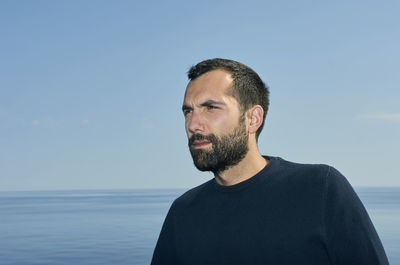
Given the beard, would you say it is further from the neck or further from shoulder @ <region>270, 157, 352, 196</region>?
shoulder @ <region>270, 157, 352, 196</region>

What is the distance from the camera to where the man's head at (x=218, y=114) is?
3389 millimetres

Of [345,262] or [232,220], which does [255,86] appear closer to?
[232,220]

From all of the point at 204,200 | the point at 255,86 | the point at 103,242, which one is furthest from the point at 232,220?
the point at 103,242

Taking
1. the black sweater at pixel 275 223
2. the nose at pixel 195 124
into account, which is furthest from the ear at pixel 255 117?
the nose at pixel 195 124

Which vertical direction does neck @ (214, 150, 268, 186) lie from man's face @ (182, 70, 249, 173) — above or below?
below

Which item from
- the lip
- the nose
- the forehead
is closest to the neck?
the lip

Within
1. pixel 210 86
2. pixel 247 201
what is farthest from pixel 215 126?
pixel 247 201

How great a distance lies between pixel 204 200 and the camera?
145 inches

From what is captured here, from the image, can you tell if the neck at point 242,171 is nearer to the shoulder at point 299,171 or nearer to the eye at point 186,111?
the shoulder at point 299,171

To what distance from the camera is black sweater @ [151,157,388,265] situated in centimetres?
286

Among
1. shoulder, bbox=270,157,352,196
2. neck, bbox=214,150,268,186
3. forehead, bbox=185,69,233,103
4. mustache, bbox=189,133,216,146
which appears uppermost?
forehead, bbox=185,69,233,103

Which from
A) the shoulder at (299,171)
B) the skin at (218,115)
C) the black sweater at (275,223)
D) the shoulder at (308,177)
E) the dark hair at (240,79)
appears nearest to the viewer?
the black sweater at (275,223)

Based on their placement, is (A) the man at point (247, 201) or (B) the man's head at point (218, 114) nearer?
(A) the man at point (247, 201)

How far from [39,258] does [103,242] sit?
9457mm
